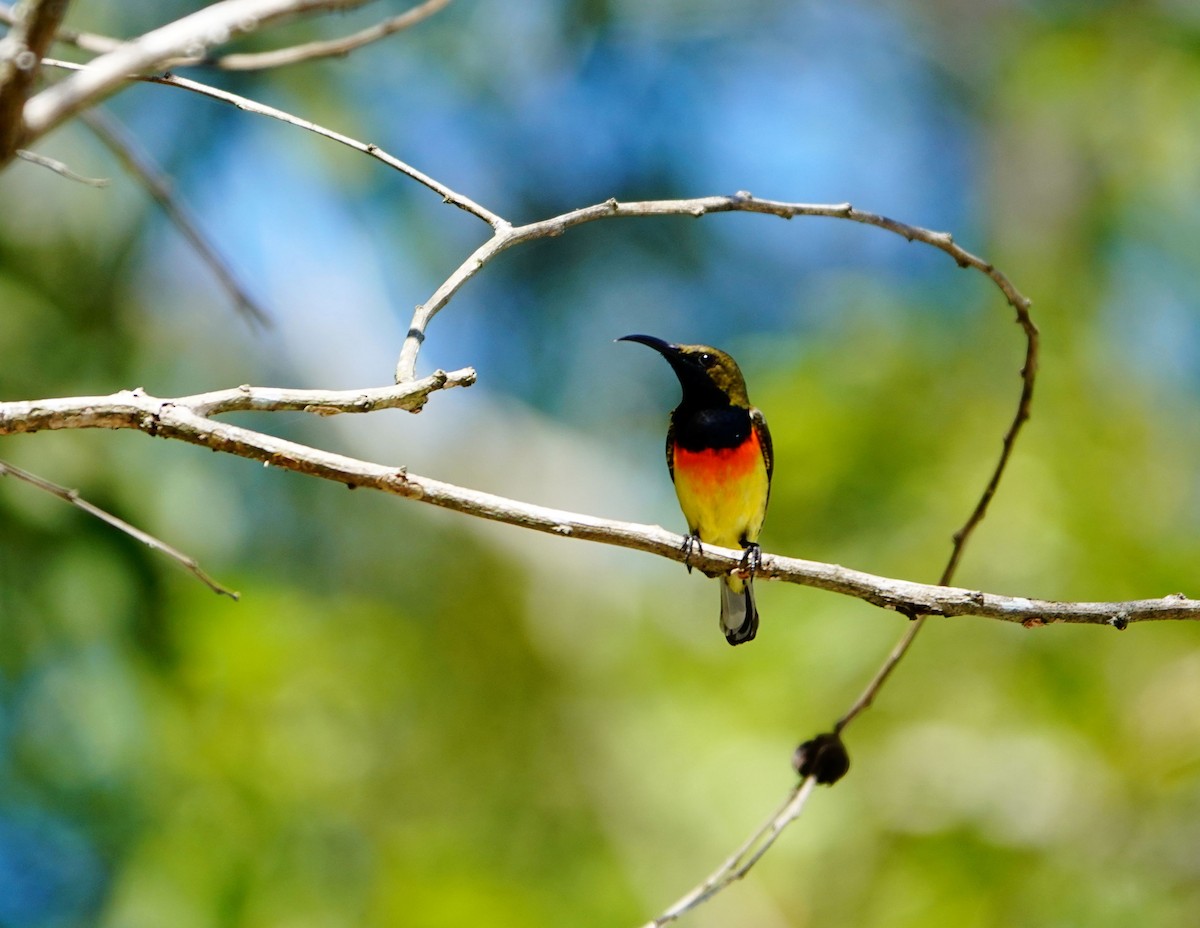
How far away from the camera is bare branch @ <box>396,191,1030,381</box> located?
2.48 meters

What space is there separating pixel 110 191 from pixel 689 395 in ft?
21.0

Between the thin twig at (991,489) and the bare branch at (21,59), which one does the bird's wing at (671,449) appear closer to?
the thin twig at (991,489)

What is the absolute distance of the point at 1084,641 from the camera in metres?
7.36

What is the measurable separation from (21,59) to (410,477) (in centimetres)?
127

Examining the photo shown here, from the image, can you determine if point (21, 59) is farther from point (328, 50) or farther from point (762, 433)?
point (762, 433)

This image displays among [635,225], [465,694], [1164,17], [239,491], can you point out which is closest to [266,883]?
[465,694]

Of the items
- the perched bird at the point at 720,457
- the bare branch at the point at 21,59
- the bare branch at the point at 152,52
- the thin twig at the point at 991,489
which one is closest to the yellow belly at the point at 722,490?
the perched bird at the point at 720,457

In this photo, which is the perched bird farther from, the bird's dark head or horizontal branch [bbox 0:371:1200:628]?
horizontal branch [bbox 0:371:1200:628]

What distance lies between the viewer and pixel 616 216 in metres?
2.86

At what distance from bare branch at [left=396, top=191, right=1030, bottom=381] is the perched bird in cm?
288

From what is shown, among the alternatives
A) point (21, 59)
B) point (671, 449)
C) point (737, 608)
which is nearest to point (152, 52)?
point (21, 59)

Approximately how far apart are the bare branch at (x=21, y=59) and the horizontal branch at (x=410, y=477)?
0.92m

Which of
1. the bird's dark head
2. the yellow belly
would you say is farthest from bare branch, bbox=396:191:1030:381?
the bird's dark head

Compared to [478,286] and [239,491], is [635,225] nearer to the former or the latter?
[478,286]
